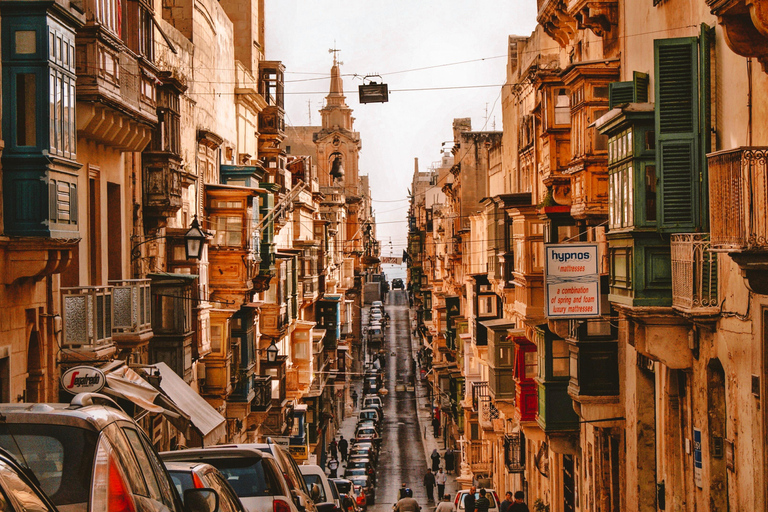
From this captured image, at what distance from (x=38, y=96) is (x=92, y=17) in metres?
3.30

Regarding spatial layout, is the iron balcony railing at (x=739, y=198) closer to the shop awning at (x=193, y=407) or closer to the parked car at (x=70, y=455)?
the parked car at (x=70, y=455)

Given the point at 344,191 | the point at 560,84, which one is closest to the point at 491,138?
the point at 560,84

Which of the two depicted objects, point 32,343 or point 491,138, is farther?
point 491,138

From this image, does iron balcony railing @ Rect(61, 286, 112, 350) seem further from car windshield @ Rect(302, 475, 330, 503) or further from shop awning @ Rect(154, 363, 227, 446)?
car windshield @ Rect(302, 475, 330, 503)

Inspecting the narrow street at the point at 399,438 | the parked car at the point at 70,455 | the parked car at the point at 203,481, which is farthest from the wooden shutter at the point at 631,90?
the narrow street at the point at 399,438

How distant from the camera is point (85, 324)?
17.0 meters

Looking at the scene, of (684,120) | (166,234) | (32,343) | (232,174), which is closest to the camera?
(684,120)

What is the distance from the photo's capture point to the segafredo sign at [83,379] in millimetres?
15125

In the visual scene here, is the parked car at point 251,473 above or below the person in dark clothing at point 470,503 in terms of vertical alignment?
above

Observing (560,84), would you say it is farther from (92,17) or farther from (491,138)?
(491,138)

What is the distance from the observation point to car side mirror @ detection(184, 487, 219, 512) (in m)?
7.20

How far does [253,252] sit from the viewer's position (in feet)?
107

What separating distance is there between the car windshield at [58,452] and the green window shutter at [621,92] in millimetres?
14095

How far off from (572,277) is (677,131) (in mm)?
4742
